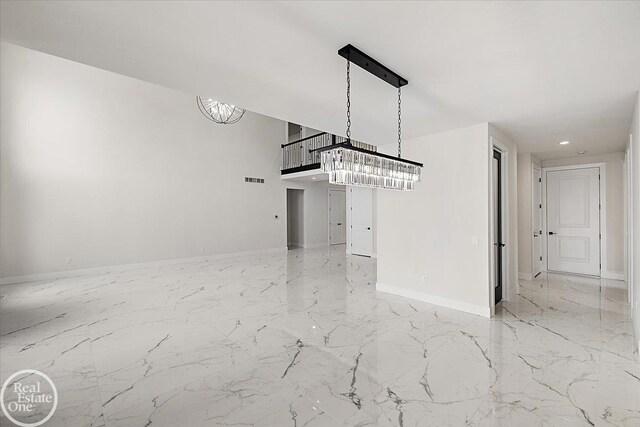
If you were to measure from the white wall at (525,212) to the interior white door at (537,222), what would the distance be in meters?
0.31

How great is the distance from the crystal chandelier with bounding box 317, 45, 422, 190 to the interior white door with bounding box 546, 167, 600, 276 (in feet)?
18.2

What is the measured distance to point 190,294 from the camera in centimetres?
510

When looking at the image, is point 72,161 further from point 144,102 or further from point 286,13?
point 286,13

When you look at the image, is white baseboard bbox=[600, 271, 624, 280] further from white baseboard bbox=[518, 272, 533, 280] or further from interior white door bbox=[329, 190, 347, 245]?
interior white door bbox=[329, 190, 347, 245]

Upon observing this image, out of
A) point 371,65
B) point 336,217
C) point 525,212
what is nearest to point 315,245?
Answer: point 336,217

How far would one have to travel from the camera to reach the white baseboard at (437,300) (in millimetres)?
3996

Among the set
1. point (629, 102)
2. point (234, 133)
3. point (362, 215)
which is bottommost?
point (362, 215)

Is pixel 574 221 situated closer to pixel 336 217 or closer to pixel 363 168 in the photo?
pixel 363 168

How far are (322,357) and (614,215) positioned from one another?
6.60 metres

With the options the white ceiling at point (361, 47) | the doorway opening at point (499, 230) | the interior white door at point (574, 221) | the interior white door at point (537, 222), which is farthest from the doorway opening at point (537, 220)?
the white ceiling at point (361, 47)

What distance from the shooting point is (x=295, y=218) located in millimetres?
11984

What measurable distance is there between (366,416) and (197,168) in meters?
7.84

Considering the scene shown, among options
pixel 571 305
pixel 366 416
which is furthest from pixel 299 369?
pixel 571 305

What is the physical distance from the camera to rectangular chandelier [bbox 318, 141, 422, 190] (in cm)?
236
